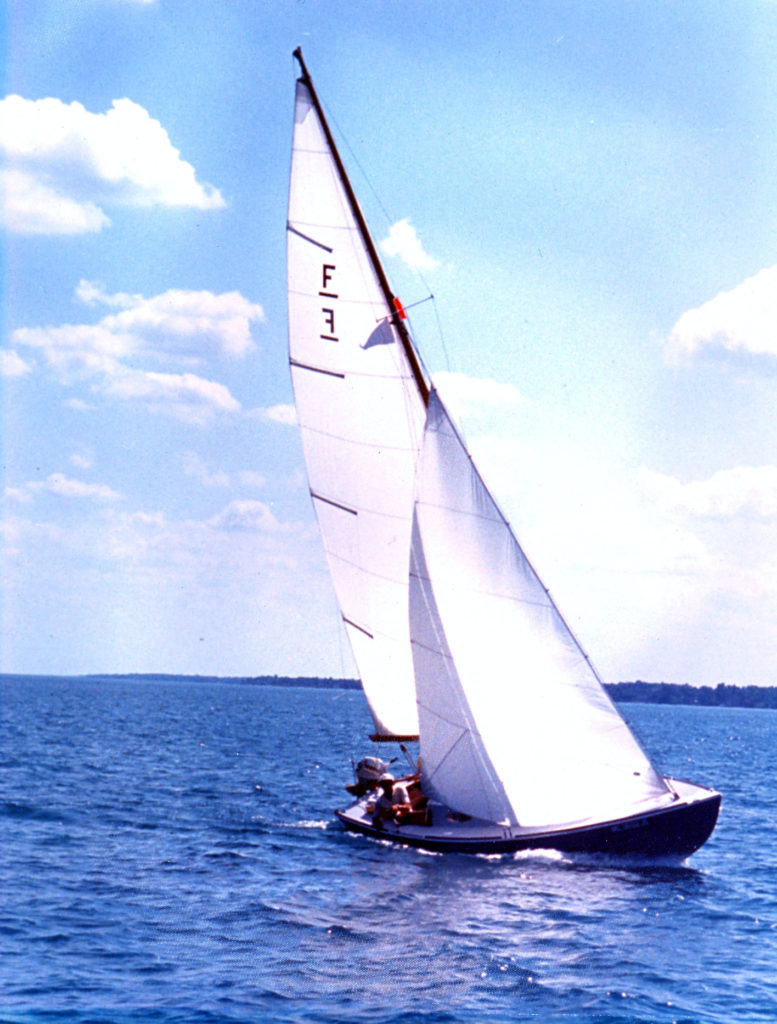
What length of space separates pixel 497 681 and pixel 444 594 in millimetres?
2228

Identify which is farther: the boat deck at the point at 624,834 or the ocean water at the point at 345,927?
the boat deck at the point at 624,834

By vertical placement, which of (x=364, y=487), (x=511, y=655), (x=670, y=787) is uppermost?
(x=364, y=487)

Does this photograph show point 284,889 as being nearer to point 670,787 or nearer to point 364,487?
point 670,787

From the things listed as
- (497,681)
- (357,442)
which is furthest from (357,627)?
(497,681)

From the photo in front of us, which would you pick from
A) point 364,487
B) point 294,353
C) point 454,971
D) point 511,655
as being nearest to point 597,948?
point 454,971

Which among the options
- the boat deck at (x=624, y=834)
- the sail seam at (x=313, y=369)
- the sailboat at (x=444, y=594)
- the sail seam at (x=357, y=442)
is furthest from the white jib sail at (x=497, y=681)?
the sail seam at (x=313, y=369)

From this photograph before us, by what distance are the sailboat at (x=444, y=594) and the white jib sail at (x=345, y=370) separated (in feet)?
0.12

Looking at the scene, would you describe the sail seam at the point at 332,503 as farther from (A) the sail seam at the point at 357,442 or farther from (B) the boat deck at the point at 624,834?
(B) the boat deck at the point at 624,834

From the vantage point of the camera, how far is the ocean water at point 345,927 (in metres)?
14.4

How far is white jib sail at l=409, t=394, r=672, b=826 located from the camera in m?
22.8

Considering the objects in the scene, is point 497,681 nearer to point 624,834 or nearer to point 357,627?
point 624,834

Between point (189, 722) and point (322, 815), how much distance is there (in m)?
71.7

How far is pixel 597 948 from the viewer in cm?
1716

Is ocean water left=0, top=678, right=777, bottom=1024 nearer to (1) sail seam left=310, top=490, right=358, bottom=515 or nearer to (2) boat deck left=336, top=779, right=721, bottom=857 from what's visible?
(2) boat deck left=336, top=779, right=721, bottom=857
